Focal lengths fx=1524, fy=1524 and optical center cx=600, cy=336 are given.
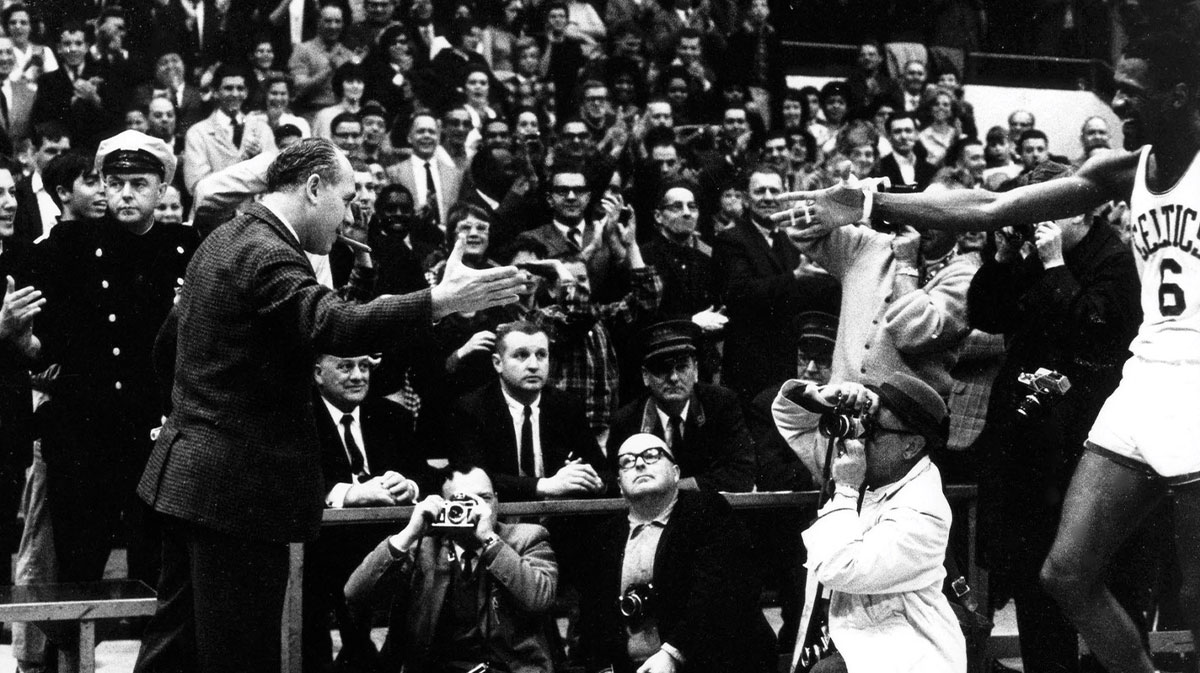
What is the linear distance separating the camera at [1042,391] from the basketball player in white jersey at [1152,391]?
1.20 m

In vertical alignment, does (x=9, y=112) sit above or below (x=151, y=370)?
above

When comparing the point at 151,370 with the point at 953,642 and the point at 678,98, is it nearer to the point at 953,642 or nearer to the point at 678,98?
the point at 953,642

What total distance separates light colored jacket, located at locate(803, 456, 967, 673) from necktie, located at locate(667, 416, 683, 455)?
1992 mm

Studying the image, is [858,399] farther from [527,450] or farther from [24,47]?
[24,47]

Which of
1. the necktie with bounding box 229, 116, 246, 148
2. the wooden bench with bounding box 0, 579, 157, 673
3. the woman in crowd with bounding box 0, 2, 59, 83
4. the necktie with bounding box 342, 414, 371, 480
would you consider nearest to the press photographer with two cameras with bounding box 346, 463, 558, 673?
the wooden bench with bounding box 0, 579, 157, 673

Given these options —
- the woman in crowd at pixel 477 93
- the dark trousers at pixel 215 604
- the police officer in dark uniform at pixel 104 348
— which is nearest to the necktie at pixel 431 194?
the woman in crowd at pixel 477 93

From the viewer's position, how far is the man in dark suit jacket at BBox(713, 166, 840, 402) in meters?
6.68

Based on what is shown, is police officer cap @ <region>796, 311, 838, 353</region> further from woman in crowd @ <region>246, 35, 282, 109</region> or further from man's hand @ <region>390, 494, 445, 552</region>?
woman in crowd @ <region>246, 35, 282, 109</region>

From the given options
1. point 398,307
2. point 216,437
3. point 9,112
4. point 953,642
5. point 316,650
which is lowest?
point 316,650

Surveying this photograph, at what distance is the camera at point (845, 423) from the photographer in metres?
4.04

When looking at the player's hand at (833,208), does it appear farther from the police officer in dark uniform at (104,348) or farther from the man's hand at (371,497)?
the police officer in dark uniform at (104,348)

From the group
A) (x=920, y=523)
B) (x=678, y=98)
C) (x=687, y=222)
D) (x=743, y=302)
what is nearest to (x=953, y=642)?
(x=920, y=523)

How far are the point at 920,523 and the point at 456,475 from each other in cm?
176

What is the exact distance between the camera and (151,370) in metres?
5.52
